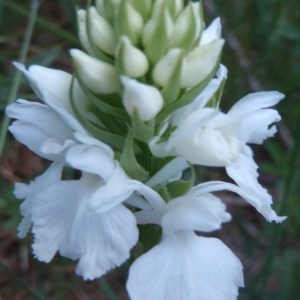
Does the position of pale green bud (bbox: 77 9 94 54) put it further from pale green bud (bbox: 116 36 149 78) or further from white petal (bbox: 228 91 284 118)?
white petal (bbox: 228 91 284 118)

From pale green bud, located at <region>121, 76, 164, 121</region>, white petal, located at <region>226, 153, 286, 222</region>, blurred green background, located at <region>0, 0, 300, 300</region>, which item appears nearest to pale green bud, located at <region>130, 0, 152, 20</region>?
pale green bud, located at <region>121, 76, 164, 121</region>

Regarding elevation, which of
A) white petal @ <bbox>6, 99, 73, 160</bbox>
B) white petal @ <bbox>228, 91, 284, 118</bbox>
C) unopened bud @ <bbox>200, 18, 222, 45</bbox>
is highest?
unopened bud @ <bbox>200, 18, 222, 45</bbox>

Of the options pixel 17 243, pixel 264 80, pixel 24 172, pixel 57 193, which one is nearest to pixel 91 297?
pixel 17 243

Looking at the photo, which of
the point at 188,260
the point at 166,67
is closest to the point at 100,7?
the point at 166,67

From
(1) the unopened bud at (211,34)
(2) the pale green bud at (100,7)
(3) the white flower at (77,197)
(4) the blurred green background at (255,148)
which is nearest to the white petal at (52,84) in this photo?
(3) the white flower at (77,197)

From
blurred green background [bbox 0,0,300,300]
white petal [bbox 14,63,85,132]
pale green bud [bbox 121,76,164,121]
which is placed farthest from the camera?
blurred green background [bbox 0,0,300,300]

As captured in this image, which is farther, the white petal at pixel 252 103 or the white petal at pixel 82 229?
the white petal at pixel 252 103

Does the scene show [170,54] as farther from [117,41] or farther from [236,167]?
[236,167]

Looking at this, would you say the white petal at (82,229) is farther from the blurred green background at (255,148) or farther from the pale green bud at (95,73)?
the blurred green background at (255,148)
